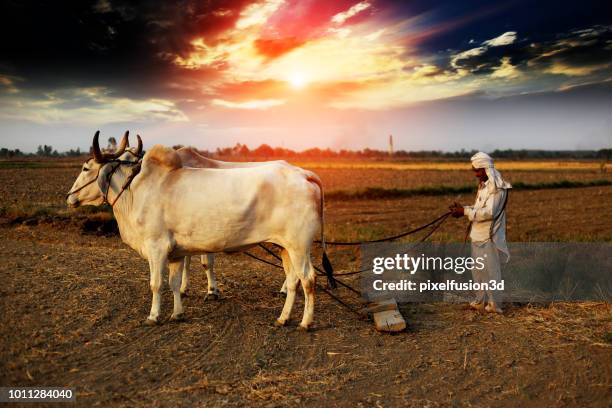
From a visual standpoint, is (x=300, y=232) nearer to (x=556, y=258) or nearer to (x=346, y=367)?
(x=346, y=367)

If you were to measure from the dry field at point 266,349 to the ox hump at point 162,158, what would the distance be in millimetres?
2228

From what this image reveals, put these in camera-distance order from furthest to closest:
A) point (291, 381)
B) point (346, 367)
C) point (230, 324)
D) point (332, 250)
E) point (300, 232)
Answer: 1. point (332, 250)
2. point (230, 324)
3. point (300, 232)
4. point (346, 367)
5. point (291, 381)

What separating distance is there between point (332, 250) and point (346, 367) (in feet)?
22.0

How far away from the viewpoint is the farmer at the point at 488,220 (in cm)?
686

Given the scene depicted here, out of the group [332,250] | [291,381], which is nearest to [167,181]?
[291,381]

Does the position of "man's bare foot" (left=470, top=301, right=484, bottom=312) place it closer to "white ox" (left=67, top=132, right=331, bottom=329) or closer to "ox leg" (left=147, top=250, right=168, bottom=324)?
"white ox" (left=67, top=132, right=331, bottom=329)

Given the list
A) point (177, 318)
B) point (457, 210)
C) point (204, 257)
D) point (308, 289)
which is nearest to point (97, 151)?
point (204, 257)

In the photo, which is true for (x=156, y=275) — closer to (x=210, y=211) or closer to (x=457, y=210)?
(x=210, y=211)

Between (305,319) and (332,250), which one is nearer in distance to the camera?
(305,319)

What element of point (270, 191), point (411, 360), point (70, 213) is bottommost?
point (411, 360)

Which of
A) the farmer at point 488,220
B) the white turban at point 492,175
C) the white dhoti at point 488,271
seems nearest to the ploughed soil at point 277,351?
the white dhoti at point 488,271

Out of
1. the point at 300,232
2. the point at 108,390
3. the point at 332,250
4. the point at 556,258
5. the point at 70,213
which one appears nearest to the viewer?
the point at 108,390

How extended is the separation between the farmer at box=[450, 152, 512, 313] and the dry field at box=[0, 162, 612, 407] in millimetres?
612

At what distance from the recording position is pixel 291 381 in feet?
16.5
